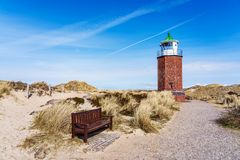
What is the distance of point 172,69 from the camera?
22.7 meters

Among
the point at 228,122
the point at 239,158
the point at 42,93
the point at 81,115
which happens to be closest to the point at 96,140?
the point at 81,115

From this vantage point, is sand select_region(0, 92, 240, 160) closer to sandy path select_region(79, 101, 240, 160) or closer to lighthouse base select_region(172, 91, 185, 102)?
sandy path select_region(79, 101, 240, 160)

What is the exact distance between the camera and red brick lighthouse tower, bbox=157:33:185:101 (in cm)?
2272

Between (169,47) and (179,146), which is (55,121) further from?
(169,47)

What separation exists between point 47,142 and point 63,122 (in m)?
1.38

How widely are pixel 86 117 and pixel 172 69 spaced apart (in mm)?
16994

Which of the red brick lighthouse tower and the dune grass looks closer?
the dune grass

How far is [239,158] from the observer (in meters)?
4.90

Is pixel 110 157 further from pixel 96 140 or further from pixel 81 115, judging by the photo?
pixel 81 115

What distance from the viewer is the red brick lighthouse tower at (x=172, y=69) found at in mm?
22719

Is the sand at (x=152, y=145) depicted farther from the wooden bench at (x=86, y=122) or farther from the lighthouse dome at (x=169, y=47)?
the lighthouse dome at (x=169, y=47)

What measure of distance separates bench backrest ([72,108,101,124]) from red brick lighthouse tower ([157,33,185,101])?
15.9 meters

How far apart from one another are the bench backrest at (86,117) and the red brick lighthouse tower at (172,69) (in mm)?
15856

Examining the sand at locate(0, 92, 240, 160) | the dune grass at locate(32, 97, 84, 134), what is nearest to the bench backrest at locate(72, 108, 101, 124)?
the dune grass at locate(32, 97, 84, 134)
